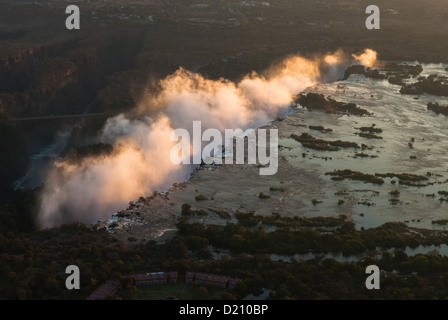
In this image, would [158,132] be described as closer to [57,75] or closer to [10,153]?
[10,153]

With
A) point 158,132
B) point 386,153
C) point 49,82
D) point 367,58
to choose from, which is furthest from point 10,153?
point 367,58

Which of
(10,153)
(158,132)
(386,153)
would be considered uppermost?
(158,132)

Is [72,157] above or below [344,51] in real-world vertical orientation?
below

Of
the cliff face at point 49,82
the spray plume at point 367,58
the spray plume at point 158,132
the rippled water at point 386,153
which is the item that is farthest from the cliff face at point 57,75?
the spray plume at point 367,58

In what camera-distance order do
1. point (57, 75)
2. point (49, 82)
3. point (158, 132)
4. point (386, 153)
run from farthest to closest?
point (57, 75) → point (49, 82) → point (158, 132) → point (386, 153)

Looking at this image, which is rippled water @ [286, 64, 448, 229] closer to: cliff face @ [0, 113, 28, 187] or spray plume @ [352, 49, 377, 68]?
spray plume @ [352, 49, 377, 68]

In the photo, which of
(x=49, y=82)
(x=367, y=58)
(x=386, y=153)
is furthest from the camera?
(x=367, y=58)

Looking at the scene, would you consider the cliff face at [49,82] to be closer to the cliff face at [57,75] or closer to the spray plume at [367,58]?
the cliff face at [57,75]

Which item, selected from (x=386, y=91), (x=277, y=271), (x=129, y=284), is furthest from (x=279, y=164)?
(x=386, y=91)

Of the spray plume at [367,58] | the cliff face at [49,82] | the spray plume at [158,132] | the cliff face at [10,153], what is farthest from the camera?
the spray plume at [367,58]
